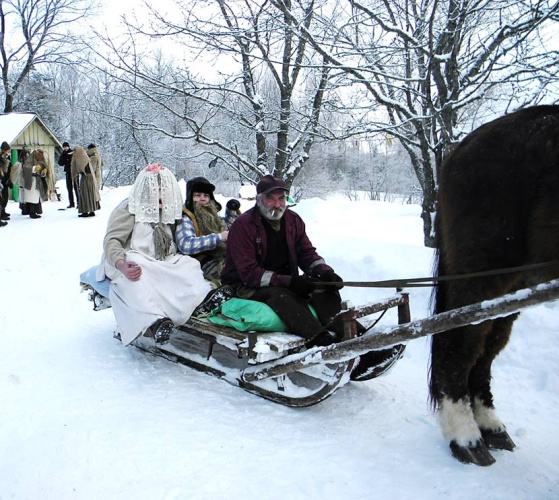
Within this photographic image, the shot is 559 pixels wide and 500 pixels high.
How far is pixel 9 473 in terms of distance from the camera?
2.62 m

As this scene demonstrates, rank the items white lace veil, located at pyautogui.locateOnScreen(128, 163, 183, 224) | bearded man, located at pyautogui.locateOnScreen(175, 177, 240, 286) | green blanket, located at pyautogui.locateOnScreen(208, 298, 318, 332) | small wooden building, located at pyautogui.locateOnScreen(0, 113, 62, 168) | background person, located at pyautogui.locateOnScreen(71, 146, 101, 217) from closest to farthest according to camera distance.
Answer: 1. green blanket, located at pyautogui.locateOnScreen(208, 298, 318, 332)
2. white lace veil, located at pyautogui.locateOnScreen(128, 163, 183, 224)
3. bearded man, located at pyautogui.locateOnScreen(175, 177, 240, 286)
4. background person, located at pyautogui.locateOnScreen(71, 146, 101, 217)
5. small wooden building, located at pyautogui.locateOnScreen(0, 113, 62, 168)

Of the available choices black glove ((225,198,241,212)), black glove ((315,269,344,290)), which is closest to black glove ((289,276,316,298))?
black glove ((315,269,344,290))

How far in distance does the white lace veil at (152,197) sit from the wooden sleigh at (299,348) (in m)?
0.78

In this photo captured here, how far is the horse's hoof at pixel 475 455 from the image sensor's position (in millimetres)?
2795

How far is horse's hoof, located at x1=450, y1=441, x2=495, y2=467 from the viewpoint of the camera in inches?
110

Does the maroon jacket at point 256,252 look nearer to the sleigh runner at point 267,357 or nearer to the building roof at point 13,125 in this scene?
the sleigh runner at point 267,357

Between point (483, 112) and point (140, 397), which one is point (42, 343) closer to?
point (140, 397)

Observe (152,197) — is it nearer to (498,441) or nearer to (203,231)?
(203,231)

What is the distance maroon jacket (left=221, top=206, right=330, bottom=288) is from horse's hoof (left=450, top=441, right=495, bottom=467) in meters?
1.55

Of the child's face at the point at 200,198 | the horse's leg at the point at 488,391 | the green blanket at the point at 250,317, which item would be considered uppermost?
the child's face at the point at 200,198

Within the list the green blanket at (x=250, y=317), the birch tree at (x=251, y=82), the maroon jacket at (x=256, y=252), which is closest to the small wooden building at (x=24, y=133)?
the birch tree at (x=251, y=82)

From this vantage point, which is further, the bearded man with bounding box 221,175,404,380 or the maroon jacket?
the maroon jacket

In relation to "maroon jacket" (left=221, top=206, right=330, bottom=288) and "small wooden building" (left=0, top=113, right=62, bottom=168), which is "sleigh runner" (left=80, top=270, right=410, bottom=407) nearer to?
"maroon jacket" (left=221, top=206, right=330, bottom=288)

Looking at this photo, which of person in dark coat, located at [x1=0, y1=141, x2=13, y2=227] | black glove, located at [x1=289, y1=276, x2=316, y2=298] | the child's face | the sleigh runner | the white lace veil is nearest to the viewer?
the sleigh runner
